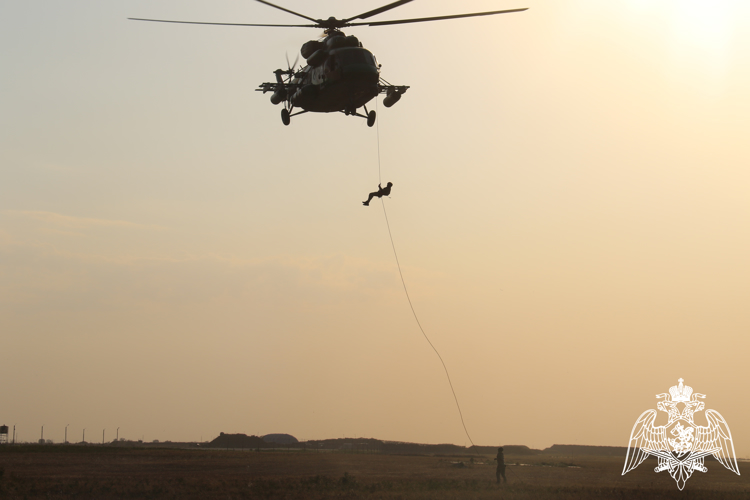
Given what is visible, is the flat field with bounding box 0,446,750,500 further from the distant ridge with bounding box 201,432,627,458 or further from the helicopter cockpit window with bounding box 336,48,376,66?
the distant ridge with bounding box 201,432,627,458

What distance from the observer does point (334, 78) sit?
28.5m

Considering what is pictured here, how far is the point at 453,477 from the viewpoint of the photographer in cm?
3734

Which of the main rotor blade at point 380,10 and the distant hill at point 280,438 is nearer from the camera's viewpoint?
the main rotor blade at point 380,10

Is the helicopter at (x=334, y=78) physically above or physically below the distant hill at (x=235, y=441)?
above

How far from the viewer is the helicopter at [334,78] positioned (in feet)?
92.7

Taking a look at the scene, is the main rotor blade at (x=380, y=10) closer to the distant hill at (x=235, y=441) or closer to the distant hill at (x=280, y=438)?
the distant hill at (x=235, y=441)

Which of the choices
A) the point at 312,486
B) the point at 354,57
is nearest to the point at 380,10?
the point at 354,57

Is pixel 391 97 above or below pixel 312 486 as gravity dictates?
above

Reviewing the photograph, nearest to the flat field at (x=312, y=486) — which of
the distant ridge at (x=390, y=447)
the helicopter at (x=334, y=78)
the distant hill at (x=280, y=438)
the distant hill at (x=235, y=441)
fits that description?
the helicopter at (x=334, y=78)

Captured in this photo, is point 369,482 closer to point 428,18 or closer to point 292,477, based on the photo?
point 292,477

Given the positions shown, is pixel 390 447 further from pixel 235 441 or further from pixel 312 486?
pixel 312 486

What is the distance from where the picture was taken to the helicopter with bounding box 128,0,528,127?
28.3 metres

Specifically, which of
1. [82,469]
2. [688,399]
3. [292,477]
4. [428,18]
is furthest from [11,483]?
[688,399]

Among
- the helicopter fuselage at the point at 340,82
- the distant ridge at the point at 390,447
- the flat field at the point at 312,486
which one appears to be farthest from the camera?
the distant ridge at the point at 390,447
